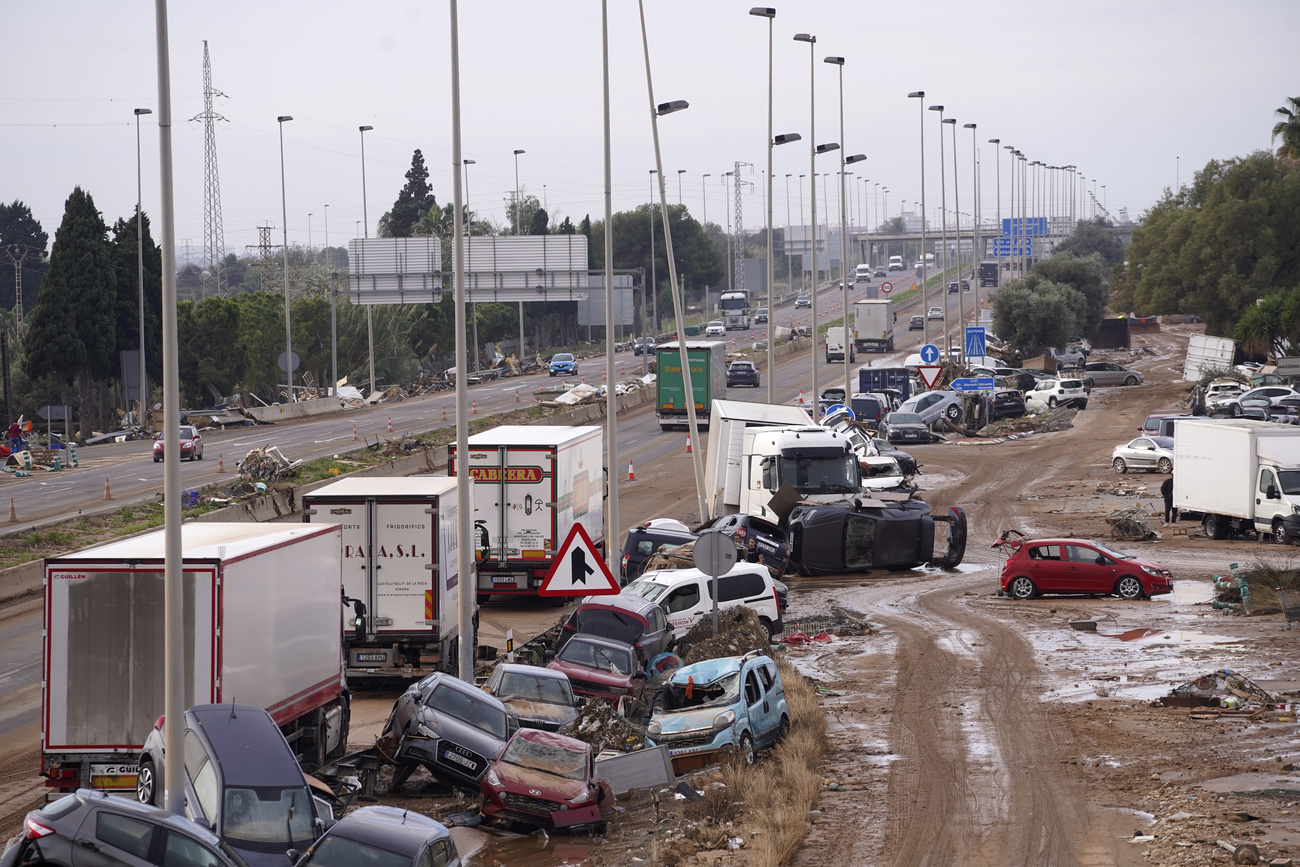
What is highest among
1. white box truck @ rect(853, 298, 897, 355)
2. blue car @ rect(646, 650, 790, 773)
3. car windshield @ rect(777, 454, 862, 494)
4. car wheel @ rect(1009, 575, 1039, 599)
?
white box truck @ rect(853, 298, 897, 355)

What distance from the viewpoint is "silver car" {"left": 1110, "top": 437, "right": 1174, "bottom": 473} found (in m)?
45.9

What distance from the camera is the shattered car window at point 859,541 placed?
3069 centimetres

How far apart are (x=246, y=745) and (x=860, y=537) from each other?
2036 centimetres

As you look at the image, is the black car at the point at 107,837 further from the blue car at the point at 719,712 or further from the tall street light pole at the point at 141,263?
the tall street light pole at the point at 141,263

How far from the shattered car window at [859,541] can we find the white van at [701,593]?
230 inches

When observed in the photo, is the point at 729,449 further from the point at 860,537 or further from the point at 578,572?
the point at 578,572

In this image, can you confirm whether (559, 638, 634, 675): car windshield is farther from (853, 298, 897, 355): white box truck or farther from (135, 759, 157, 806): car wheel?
(853, 298, 897, 355): white box truck

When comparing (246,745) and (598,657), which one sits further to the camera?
(598,657)

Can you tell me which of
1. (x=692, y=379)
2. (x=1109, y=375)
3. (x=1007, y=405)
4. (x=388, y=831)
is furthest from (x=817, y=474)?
(x=1109, y=375)

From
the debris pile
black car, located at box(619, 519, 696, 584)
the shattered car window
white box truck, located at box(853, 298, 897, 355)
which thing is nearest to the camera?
black car, located at box(619, 519, 696, 584)

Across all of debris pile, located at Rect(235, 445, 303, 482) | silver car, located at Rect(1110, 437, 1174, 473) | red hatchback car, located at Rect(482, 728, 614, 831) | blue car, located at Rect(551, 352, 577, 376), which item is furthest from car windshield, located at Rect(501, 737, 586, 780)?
blue car, located at Rect(551, 352, 577, 376)

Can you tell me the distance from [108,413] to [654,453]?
33724 millimetres

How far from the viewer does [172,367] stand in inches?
464

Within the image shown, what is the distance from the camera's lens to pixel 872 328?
9631cm
